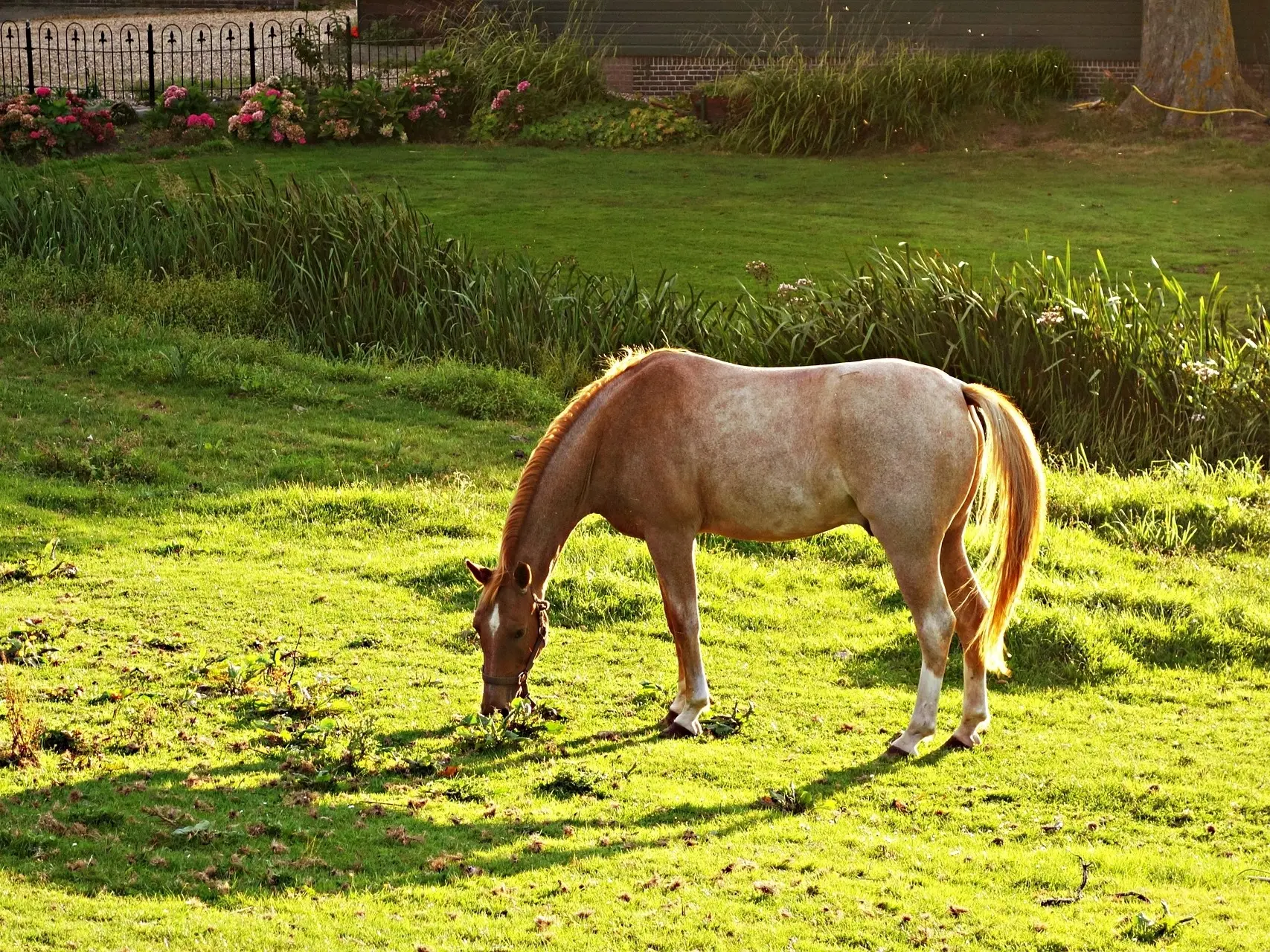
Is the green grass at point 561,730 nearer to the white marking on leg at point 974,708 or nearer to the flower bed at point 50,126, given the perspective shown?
the white marking on leg at point 974,708

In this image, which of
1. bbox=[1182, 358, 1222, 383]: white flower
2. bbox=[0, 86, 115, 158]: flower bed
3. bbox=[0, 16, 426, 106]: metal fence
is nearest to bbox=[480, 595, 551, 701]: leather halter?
bbox=[1182, 358, 1222, 383]: white flower

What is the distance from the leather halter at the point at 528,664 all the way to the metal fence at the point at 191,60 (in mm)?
18497

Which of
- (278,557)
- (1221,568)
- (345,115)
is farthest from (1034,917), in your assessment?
(345,115)

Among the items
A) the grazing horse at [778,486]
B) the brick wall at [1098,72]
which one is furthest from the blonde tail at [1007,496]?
the brick wall at [1098,72]

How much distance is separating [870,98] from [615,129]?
388 centimetres

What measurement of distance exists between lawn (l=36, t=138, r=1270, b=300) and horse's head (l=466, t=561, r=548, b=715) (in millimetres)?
8920

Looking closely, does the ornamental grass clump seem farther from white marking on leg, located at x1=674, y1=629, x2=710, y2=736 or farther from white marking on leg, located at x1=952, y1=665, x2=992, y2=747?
white marking on leg, located at x1=952, y1=665, x2=992, y2=747

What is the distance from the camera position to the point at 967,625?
637cm

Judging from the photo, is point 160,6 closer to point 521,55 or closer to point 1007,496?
point 521,55

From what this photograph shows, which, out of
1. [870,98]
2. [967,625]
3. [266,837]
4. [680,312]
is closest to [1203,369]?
[680,312]

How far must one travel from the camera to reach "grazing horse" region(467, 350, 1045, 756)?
598 cm

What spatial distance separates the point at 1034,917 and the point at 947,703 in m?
2.32

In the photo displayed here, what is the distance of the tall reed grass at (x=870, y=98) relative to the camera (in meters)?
22.1

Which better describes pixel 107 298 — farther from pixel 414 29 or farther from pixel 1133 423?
pixel 414 29
